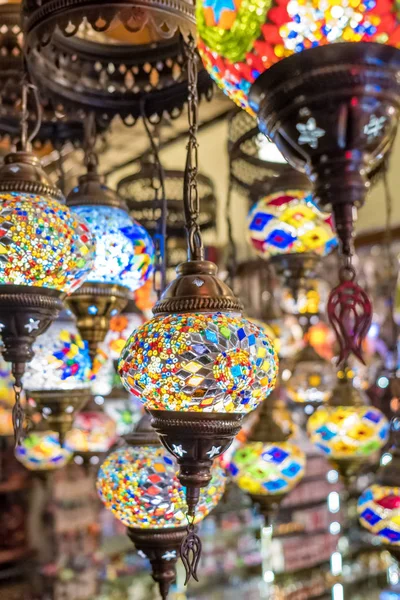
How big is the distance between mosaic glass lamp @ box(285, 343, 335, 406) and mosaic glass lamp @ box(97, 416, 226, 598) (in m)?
0.91

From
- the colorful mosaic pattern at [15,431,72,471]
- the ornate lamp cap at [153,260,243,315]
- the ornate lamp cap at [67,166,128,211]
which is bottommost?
the colorful mosaic pattern at [15,431,72,471]

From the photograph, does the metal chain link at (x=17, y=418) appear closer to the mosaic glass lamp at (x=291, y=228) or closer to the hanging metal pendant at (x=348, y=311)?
the hanging metal pendant at (x=348, y=311)

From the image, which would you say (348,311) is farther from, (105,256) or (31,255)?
(105,256)

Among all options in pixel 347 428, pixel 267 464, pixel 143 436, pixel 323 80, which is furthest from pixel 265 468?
pixel 323 80

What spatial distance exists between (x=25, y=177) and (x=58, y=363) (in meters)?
0.42

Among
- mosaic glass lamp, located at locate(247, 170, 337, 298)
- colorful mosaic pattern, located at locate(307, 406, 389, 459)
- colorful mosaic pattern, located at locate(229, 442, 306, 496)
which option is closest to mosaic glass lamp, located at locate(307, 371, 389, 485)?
colorful mosaic pattern, located at locate(307, 406, 389, 459)

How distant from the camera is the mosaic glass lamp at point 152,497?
884 millimetres

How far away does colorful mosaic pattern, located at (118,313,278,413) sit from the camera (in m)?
0.63

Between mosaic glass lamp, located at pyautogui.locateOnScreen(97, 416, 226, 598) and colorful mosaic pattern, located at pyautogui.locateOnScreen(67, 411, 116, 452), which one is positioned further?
colorful mosaic pattern, located at pyautogui.locateOnScreen(67, 411, 116, 452)

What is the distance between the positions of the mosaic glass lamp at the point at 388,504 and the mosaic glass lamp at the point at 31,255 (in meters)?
0.71

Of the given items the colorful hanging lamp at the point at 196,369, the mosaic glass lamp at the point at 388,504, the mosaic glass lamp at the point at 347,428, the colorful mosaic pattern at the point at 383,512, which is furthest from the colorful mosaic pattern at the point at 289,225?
the colorful hanging lamp at the point at 196,369

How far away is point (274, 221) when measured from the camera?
1324mm

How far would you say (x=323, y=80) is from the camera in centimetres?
42

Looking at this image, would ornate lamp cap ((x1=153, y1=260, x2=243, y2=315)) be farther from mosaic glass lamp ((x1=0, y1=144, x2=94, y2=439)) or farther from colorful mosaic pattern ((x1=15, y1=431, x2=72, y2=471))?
colorful mosaic pattern ((x1=15, y1=431, x2=72, y2=471))
